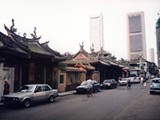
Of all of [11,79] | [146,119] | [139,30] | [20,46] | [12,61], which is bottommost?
[146,119]

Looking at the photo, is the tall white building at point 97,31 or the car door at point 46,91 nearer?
the car door at point 46,91

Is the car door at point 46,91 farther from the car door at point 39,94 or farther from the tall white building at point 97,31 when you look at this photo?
the tall white building at point 97,31

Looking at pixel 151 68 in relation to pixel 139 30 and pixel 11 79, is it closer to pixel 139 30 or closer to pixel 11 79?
pixel 139 30

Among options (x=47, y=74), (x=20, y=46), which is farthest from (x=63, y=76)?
(x=20, y=46)

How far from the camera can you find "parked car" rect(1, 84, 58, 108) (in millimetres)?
14491

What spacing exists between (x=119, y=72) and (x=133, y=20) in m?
120

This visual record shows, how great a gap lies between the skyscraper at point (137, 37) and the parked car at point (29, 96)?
502ft

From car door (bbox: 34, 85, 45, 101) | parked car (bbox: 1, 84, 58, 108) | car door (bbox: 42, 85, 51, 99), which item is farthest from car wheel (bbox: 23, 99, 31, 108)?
car door (bbox: 42, 85, 51, 99)

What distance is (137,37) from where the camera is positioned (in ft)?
549

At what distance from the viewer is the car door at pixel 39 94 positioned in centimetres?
1578

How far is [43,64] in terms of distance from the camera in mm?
25422

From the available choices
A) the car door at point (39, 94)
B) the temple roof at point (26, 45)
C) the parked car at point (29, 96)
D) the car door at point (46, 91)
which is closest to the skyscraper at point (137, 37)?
the temple roof at point (26, 45)

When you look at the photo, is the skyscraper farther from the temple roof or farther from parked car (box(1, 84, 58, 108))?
parked car (box(1, 84, 58, 108))

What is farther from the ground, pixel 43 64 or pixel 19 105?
pixel 43 64
